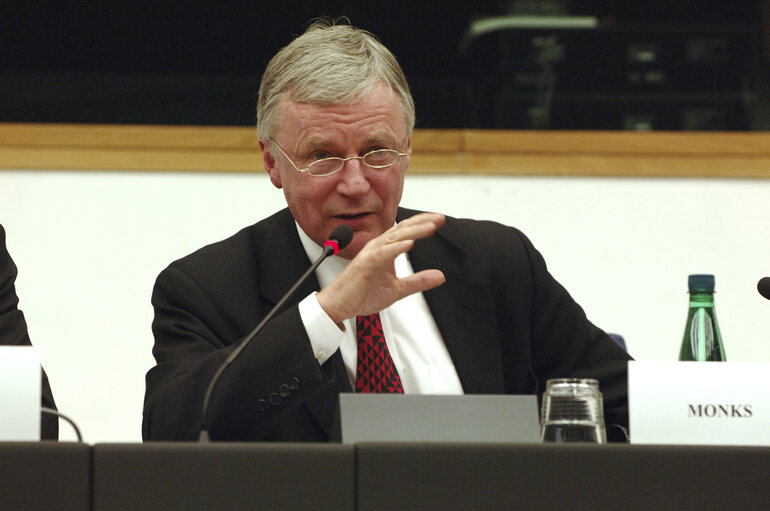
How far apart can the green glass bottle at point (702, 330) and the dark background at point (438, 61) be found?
1.51 metres

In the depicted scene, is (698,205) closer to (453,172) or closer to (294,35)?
(453,172)

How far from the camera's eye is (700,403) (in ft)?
4.42

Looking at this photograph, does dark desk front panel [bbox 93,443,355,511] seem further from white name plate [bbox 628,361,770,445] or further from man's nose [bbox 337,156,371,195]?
man's nose [bbox 337,156,371,195]

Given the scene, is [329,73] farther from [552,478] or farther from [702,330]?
[552,478]

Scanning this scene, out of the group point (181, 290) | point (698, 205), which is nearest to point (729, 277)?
point (698, 205)

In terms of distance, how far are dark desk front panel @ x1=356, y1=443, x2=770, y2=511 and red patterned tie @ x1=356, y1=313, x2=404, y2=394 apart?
743 mm

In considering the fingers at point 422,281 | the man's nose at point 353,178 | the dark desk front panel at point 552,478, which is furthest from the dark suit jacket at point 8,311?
the dark desk front panel at point 552,478

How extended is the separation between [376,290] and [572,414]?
1.34ft

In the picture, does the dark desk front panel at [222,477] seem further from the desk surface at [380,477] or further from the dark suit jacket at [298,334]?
the dark suit jacket at [298,334]

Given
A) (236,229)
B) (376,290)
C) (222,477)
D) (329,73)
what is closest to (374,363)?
(376,290)

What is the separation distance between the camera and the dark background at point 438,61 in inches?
128

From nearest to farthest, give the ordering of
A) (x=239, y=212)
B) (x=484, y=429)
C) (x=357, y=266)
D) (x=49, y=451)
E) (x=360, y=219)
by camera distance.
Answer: (x=49, y=451), (x=484, y=429), (x=357, y=266), (x=360, y=219), (x=239, y=212)

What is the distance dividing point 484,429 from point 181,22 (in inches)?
91.0

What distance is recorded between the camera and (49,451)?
1120mm
